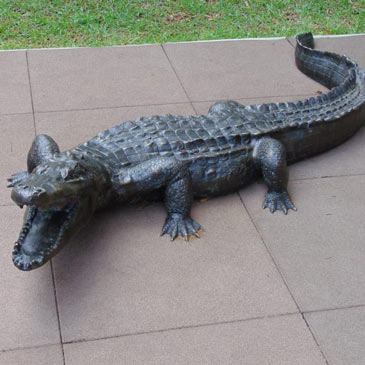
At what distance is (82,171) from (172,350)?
1210 millimetres

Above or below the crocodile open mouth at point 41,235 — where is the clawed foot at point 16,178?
below

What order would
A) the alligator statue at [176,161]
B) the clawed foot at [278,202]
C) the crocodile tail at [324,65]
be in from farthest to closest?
the crocodile tail at [324,65], the clawed foot at [278,202], the alligator statue at [176,161]

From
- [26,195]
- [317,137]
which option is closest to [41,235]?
[26,195]

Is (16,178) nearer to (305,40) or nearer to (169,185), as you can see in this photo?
(169,185)

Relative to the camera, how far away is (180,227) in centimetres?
404

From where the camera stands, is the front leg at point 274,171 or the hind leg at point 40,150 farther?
the front leg at point 274,171

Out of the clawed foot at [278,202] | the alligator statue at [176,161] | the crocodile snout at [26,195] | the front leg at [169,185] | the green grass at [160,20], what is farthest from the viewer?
the green grass at [160,20]

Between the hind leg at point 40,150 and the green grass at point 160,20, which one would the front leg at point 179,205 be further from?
the green grass at point 160,20

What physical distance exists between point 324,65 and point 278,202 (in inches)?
83.0

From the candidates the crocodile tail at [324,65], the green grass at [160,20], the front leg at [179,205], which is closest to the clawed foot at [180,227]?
the front leg at [179,205]

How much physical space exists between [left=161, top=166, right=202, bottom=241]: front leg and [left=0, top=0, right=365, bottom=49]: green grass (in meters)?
3.15

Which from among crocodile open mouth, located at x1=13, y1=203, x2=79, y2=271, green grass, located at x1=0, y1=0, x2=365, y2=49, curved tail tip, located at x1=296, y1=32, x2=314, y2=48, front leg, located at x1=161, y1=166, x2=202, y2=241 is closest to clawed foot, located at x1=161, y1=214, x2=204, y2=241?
front leg, located at x1=161, y1=166, x2=202, y2=241

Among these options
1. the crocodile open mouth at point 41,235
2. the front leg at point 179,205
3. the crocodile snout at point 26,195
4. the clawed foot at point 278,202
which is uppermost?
the crocodile snout at point 26,195

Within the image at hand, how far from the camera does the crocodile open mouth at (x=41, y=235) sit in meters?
3.30
